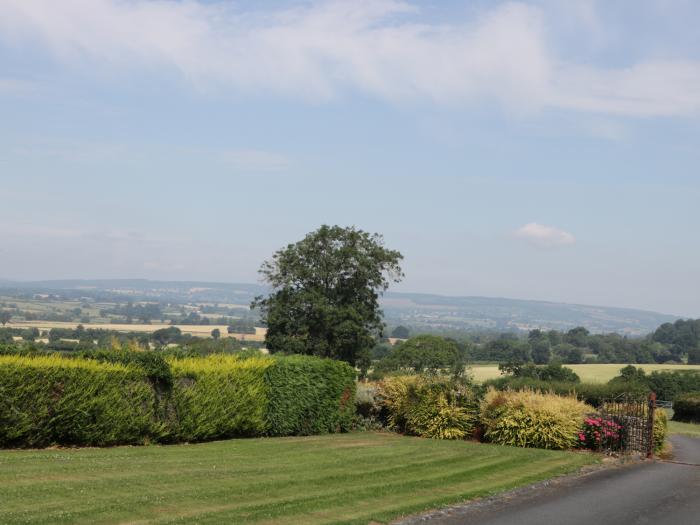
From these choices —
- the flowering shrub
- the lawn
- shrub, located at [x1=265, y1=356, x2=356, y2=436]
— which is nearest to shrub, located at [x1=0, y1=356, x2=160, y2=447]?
the lawn

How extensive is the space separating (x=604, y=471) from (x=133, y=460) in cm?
1084

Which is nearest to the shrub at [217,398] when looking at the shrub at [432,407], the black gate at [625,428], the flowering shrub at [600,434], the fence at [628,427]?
the shrub at [432,407]

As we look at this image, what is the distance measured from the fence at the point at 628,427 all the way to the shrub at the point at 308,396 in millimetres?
8220

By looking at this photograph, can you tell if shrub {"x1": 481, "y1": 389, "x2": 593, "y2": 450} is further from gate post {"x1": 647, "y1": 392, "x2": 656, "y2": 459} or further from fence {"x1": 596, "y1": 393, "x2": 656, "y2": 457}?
gate post {"x1": 647, "y1": 392, "x2": 656, "y2": 459}

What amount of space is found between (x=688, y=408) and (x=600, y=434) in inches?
1419

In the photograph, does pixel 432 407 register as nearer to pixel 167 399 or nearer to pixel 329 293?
pixel 167 399

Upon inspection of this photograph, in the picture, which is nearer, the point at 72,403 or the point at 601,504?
the point at 601,504

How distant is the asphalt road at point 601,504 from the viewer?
12422 mm

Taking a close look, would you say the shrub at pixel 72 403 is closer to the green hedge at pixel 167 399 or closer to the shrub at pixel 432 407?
the green hedge at pixel 167 399

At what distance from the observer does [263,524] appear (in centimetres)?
1088

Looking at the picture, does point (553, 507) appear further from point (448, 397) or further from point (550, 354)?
point (550, 354)

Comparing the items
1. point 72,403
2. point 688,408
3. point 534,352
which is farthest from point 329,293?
point 534,352

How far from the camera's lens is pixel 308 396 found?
24.5 meters

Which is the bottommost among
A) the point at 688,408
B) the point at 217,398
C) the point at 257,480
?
the point at 688,408
